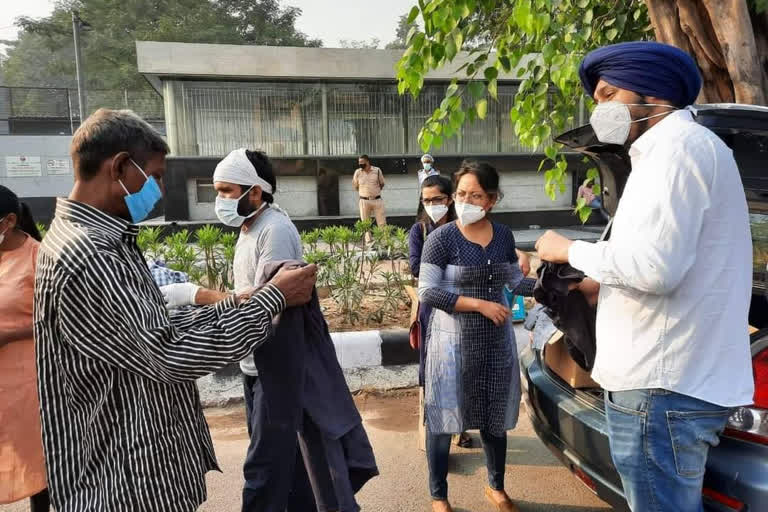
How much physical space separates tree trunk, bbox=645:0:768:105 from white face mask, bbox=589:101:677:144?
8.15 ft

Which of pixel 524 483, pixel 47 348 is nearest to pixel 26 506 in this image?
pixel 47 348

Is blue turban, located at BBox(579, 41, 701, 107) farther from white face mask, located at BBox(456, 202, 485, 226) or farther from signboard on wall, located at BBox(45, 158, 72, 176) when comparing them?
signboard on wall, located at BBox(45, 158, 72, 176)

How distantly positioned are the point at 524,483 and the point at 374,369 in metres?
1.60

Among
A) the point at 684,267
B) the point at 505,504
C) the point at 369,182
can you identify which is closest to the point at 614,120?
the point at 684,267

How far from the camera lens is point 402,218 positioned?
11914mm

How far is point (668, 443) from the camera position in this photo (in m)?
1.47

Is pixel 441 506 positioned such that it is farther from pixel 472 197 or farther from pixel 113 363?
pixel 113 363

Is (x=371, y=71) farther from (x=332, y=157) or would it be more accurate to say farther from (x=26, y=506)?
(x=26, y=506)

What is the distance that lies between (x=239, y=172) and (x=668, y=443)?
201 cm

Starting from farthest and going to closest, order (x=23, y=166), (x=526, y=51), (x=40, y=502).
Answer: (x=23, y=166) < (x=526, y=51) < (x=40, y=502)

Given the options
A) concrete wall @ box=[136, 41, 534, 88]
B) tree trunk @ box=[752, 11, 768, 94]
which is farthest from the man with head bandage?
concrete wall @ box=[136, 41, 534, 88]

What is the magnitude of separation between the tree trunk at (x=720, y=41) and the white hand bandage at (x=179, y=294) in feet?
11.2

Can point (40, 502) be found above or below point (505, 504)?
above

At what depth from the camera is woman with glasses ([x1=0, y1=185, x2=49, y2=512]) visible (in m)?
2.11
